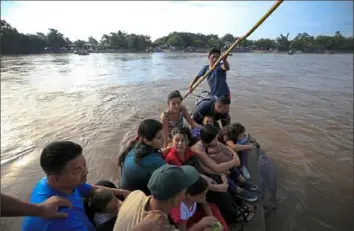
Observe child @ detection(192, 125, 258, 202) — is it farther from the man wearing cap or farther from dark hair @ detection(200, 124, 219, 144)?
Answer: the man wearing cap

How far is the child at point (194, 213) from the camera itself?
2.27 m

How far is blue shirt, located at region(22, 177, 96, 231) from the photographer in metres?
1.79

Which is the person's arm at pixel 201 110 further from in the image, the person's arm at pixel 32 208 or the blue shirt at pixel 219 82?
the person's arm at pixel 32 208

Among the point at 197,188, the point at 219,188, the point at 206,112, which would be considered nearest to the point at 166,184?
the point at 197,188

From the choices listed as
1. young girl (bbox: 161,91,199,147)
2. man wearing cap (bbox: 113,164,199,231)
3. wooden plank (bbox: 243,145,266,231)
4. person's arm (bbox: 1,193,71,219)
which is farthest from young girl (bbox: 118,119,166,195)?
young girl (bbox: 161,91,199,147)

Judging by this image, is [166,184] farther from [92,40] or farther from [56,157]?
[92,40]

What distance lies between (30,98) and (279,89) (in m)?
13.3

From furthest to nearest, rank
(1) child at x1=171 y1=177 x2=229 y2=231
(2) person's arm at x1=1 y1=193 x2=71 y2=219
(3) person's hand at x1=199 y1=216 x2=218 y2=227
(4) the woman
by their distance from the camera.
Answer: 1. (4) the woman
2. (3) person's hand at x1=199 y1=216 x2=218 y2=227
3. (1) child at x1=171 y1=177 x2=229 y2=231
4. (2) person's arm at x1=1 y1=193 x2=71 y2=219

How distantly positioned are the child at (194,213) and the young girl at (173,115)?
1665 millimetres

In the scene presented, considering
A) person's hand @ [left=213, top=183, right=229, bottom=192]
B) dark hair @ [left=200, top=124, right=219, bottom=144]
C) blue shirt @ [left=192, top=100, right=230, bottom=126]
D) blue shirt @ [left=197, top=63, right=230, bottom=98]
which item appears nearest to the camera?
person's hand @ [left=213, top=183, right=229, bottom=192]

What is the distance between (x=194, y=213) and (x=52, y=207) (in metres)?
1.30

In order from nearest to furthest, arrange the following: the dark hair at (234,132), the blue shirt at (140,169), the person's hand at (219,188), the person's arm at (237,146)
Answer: the blue shirt at (140,169), the person's hand at (219,188), the person's arm at (237,146), the dark hair at (234,132)

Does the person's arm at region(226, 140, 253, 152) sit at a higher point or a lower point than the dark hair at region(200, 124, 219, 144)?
lower

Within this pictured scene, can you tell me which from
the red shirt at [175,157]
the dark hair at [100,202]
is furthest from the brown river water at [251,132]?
the dark hair at [100,202]
